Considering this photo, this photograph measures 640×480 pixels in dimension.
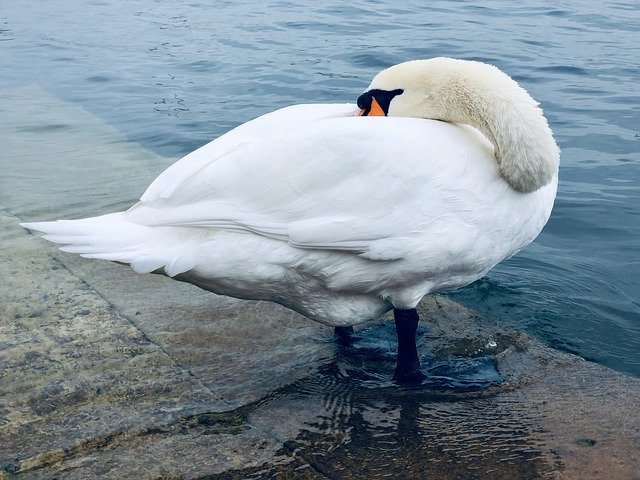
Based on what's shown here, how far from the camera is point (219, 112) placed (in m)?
9.35

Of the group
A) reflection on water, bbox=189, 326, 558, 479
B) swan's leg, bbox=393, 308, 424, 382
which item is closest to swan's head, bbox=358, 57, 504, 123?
swan's leg, bbox=393, 308, 424, 382

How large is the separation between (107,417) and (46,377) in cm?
39

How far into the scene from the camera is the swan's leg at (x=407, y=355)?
373 cm

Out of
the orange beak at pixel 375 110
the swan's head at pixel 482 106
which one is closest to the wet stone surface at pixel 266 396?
the swan's head at pixel 482 106

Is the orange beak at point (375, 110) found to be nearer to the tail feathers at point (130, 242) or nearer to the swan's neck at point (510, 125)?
the swan's neck at point (510, 125)

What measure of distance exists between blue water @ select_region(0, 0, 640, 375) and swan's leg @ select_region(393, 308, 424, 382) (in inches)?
39.7

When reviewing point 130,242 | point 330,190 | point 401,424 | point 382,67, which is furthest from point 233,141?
point 382,67

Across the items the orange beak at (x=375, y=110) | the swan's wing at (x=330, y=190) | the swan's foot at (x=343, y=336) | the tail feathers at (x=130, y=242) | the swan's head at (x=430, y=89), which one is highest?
the swan's head at (x=430, y=89)

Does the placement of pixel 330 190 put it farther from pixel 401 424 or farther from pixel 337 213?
pixel 401 424

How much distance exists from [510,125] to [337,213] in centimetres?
80

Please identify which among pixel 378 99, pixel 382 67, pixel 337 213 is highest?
pixel 378 99

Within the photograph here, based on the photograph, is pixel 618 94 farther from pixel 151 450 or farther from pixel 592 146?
pixel 151 450

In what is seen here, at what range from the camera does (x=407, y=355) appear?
12.4 feet

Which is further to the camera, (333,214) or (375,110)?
(375,110)
